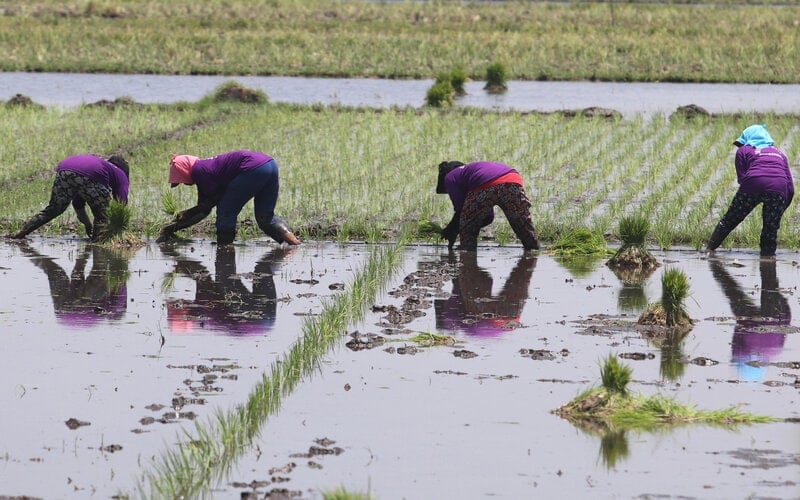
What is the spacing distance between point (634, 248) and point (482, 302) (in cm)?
211

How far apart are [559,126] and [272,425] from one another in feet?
48.9

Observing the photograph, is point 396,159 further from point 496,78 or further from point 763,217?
point 496,78

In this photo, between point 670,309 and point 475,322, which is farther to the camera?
point 475,322

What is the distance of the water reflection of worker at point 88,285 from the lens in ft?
33.3

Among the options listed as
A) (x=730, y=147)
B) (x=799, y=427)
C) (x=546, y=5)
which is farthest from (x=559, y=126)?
(x=546, y=5)

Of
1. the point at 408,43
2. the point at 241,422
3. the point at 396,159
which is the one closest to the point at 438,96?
the point at 396,159

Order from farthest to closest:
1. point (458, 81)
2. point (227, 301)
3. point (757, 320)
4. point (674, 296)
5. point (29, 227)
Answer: point (458, 81) → point (29, 227) → point (227, 301) → point (757, 320) → point (674, 296)

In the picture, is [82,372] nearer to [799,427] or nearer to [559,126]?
[799,427]

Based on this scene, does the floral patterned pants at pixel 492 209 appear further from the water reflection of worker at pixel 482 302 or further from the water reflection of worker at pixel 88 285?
the water reflection of worker at pixel 88 285

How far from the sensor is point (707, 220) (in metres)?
14.3

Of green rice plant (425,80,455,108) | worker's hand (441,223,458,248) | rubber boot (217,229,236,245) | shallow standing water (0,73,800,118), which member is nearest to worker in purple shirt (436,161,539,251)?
worker's hand (441,223,458,248)

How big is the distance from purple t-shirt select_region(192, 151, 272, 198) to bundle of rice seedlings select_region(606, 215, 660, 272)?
3.33 meters

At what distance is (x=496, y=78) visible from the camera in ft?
96.9

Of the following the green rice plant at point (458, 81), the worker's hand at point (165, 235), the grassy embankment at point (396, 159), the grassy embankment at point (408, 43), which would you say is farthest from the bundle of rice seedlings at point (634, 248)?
the grassy embankment at point (408, 43)
